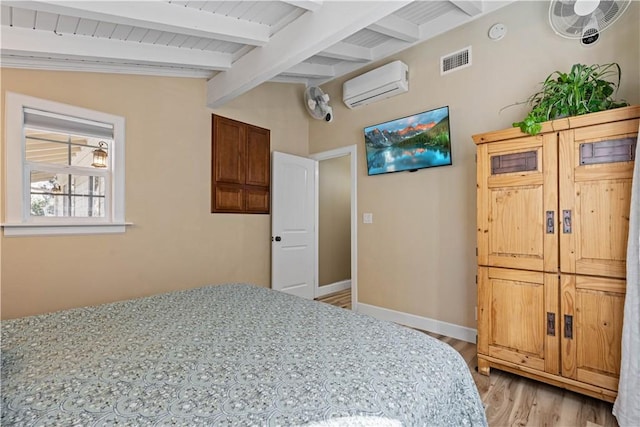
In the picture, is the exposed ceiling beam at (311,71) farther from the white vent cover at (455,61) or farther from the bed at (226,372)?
the bed at (226,372)

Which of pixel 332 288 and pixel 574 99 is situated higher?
pixel 574 99

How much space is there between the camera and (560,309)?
6.50 feet

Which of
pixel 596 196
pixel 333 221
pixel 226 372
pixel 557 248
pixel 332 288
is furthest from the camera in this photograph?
pixel 333 221

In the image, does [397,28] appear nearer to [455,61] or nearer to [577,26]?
[455,61]

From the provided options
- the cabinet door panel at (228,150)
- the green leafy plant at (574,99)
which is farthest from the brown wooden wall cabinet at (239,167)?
the green leafy plant at (574,99)

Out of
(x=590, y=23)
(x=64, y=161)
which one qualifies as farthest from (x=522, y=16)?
(x=64, y=161)

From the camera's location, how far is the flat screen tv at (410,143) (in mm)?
3014

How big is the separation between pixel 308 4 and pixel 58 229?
8.16 feet

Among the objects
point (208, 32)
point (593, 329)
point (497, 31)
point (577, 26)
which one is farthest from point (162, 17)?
point (593, 329)

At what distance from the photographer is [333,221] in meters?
5.07

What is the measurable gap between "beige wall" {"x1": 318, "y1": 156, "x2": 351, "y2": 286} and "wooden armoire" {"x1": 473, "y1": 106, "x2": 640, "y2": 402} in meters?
2.76

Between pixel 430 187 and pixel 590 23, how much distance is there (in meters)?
1.62

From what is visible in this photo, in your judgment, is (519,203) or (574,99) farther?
(519,203)

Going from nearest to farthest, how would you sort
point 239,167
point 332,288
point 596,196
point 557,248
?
point 596,196, point 557,248, point 239,167, point 332,288
